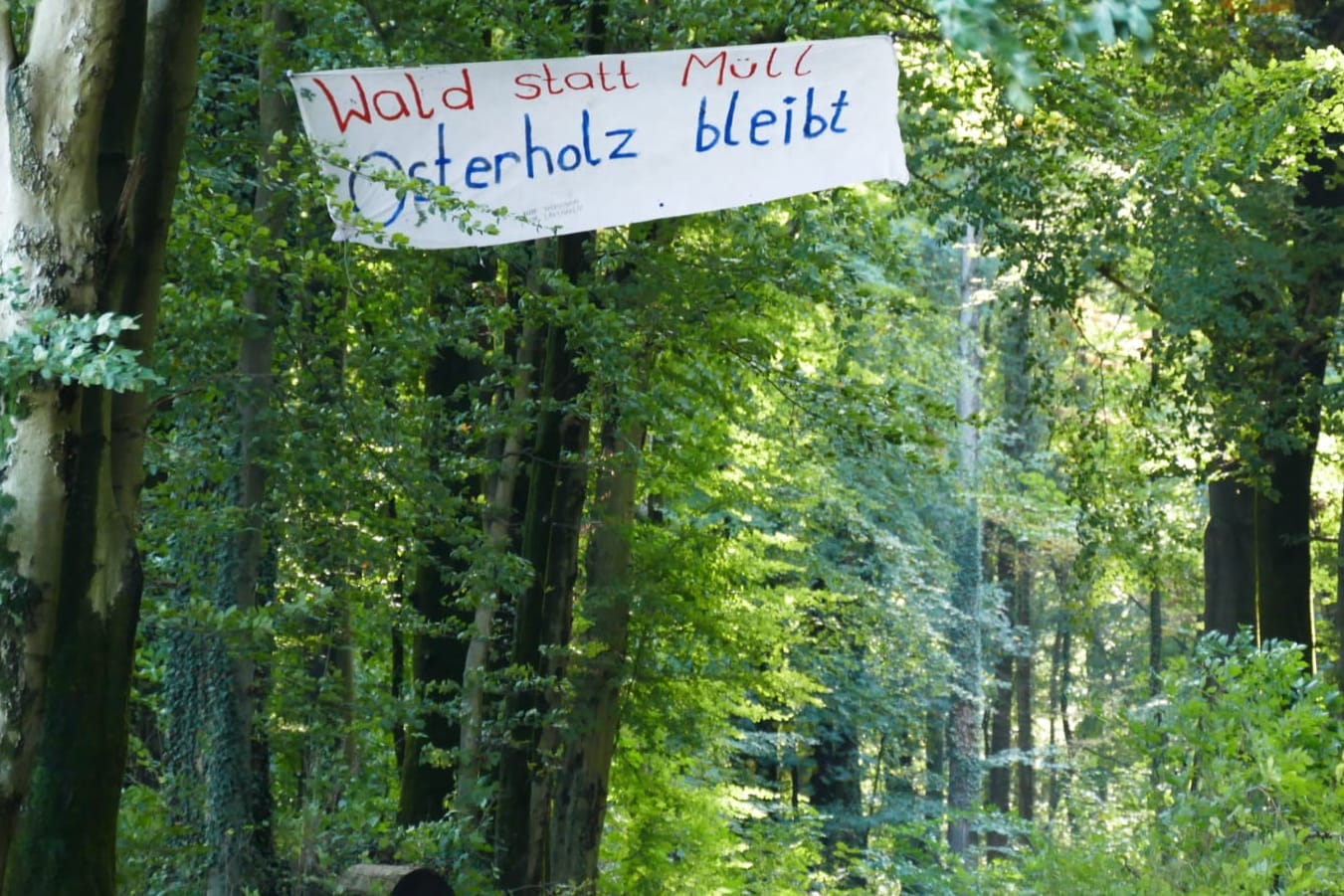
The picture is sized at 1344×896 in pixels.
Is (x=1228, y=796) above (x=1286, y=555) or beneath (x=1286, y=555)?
beneath

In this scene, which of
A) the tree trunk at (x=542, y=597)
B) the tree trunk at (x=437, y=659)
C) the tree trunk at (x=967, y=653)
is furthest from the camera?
the tree trunk at (x=967, y=653)

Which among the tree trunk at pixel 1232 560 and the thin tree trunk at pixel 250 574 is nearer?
the thin tree trunk at pixel 250 574

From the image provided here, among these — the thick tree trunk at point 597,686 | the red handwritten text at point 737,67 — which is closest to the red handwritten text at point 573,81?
the red handwritten text at point 737,67

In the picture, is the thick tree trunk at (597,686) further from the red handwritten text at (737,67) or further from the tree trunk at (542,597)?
the red handwritten text at (737,67)

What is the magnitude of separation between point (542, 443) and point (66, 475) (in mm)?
6671

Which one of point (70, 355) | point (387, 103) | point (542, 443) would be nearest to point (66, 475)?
point (70, 355)

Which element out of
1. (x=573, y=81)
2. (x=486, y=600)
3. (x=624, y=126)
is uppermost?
(x=573, y=81)

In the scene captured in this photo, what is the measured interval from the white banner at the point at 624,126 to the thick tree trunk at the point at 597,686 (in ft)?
24.8

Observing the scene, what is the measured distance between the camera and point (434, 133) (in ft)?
19.4

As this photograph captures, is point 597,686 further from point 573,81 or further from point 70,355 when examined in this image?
point 70,355

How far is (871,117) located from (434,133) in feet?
5.05

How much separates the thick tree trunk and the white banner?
756 centimetres

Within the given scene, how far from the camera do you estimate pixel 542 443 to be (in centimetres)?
1112

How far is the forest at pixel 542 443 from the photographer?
15.0 feet
